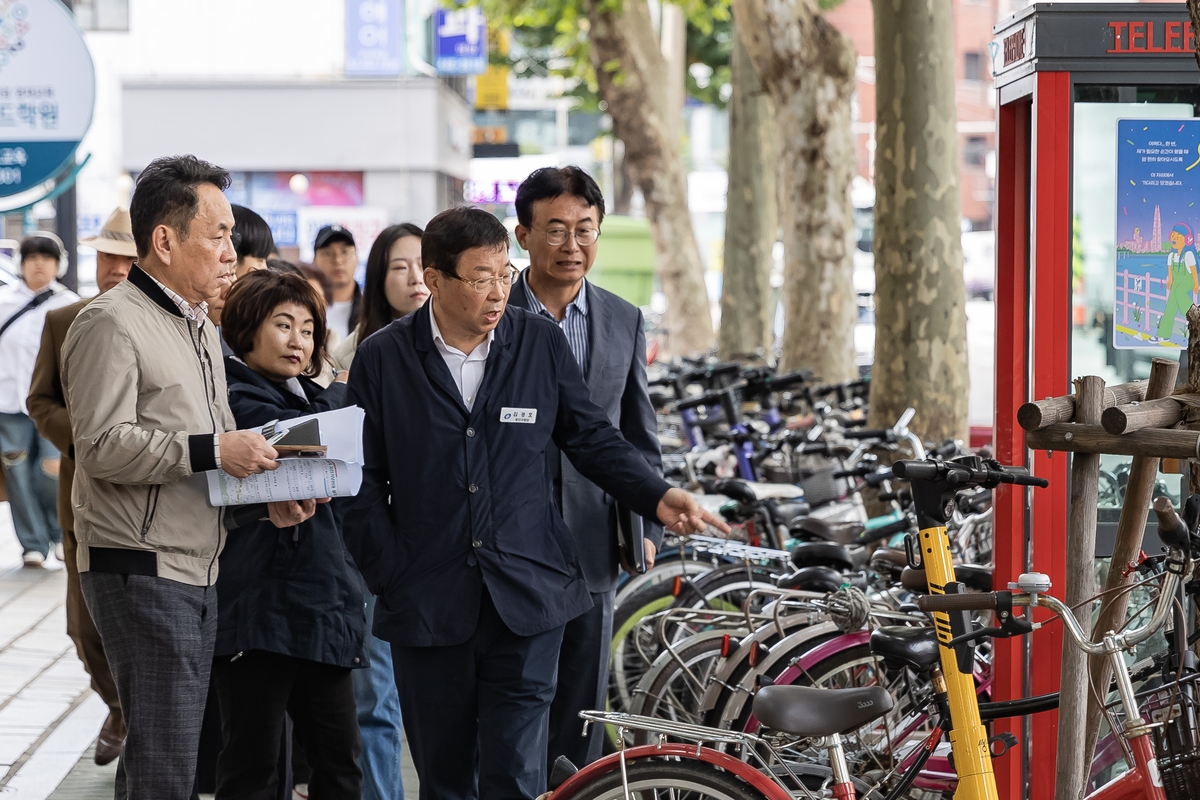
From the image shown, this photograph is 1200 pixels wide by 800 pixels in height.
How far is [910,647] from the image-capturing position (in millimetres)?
3258

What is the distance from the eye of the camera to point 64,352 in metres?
3.56

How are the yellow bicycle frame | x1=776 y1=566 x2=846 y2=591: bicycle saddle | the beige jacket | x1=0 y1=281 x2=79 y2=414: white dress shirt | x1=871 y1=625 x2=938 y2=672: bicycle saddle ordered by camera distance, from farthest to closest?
x1=0 y1=281 x2=79 y2=414: white dress shirt → x1=776 y1=566 x2=846 y2=591: bicycle saddle → the beige jacket → x1=871 y1=625 x2=938 y2=672: bicycle saddle → the yellow bicycle frame

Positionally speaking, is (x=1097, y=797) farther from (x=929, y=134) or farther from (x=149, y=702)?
(x=929, y=134)

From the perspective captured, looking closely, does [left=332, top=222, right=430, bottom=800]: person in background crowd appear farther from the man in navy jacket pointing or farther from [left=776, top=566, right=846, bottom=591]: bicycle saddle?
[left=776, top=566, right=846, bottom=591]: bicycle saddle

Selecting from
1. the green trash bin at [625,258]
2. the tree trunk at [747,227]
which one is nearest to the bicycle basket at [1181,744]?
the tree trunk at [747,227]

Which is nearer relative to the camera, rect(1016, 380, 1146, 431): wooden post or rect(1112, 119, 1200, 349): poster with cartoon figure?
rect(1016, 380, 1146, 431): wooden post

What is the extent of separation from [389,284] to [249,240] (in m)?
0.53

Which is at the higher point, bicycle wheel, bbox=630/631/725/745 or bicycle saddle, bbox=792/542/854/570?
bicycle saddle, bbox=792/542/854/570

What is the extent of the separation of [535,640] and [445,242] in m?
1.03

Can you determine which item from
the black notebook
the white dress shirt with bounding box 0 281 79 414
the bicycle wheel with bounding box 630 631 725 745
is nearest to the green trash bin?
the white dress shirt with bounding box 0 281 79 414

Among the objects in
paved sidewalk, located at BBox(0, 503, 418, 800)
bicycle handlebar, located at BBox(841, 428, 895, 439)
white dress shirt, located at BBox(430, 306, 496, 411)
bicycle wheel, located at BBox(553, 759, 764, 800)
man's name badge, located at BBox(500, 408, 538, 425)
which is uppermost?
white dress shirt, located at BBox(430, 306, 496, 411)

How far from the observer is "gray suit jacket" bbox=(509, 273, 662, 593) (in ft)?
14.4

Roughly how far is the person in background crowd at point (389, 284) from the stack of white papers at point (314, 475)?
1.82 metres

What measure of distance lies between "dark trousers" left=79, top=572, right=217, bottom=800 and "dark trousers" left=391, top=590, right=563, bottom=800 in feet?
1.70
